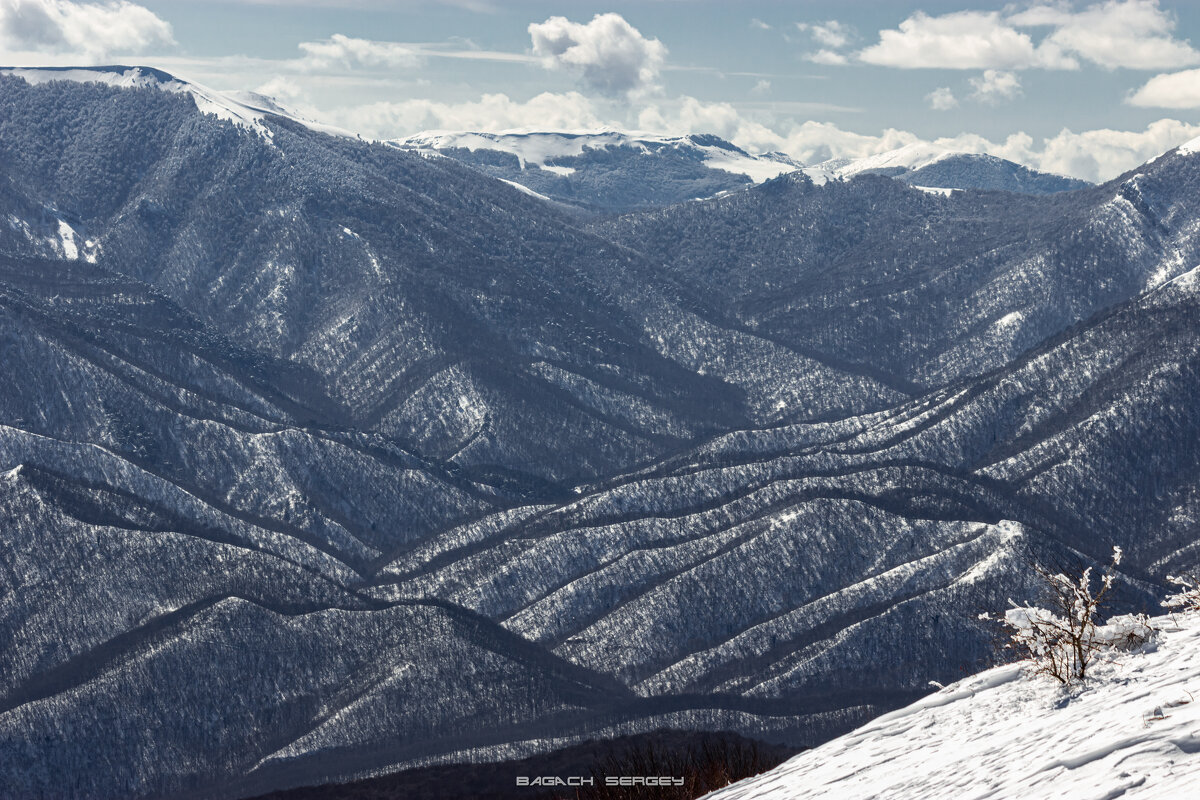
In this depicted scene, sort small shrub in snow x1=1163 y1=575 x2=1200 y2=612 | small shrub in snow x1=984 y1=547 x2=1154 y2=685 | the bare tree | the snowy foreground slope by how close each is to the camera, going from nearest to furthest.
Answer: the snowy foreground slope < small shrub in snow x1=984 y1=547 x2=1154 y2=685 < the bare tree < small shrub in snow x1=1163 y1=575 x2=1200 y2=612

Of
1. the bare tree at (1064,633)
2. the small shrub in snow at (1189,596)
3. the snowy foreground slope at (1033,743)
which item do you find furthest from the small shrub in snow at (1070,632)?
the small shrub in snow at (1189,596)

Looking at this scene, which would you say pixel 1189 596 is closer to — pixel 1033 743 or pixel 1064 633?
pixel 1064 633

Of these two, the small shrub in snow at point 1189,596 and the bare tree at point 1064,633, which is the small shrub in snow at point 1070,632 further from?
the small shrub in snow at point 1189,596

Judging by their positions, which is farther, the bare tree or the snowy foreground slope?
the bare tree

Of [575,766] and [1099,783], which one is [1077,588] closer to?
[1099,783]

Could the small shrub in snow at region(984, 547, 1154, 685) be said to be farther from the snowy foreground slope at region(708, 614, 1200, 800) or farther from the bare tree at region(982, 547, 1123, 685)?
the snowy foreground slope at region(708, 614, 1200, 800)

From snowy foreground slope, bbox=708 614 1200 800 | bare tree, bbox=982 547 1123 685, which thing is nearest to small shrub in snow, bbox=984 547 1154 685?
bare tree, bbox=982 547 1123 685
